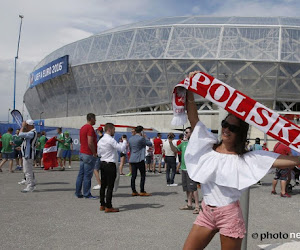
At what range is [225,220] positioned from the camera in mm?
2832

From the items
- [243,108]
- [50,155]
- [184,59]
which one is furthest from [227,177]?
[184,59]

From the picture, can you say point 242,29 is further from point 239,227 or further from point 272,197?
point 239,227

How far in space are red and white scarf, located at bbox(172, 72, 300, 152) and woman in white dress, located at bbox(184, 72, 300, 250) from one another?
10cm

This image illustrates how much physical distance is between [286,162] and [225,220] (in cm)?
61

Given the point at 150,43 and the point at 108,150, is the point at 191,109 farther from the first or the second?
the point at 150,43

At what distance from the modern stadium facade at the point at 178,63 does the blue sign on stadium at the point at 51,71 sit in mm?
971

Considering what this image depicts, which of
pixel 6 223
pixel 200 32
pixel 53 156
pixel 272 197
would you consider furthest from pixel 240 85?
pixel 6 223

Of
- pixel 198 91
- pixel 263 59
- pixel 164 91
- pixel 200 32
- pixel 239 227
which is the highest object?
pixel 200 32

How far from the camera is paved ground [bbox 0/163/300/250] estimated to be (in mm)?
5176

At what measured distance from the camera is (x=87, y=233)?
561 centimetres

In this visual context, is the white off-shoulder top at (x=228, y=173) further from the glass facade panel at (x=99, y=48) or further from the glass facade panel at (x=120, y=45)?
the glass facade panel at (x=99, y=48)

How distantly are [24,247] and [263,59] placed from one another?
3141 centimetres

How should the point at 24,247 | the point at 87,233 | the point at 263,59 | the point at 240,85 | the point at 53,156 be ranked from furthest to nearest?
the point at 240,85 < the point at 263,59 < the point at 53,156 < the point at 87,233 < the point at 24,247

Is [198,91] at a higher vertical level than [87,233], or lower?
higher
